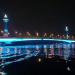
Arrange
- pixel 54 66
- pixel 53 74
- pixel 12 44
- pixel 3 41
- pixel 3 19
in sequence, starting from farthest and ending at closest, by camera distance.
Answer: pixel 3 19 < pixel 12 44 < pixel 3 41 < pixel 54 66 < pixel 53 74

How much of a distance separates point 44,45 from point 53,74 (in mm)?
42308

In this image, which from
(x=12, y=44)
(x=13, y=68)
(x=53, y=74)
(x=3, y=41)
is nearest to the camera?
(x=53, y=74)

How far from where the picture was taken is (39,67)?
18.0m

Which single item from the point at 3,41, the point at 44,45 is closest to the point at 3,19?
the point at 44,45

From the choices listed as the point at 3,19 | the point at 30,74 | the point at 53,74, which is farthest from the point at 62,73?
the point at 3,19

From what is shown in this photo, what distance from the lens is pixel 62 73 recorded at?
15.5m

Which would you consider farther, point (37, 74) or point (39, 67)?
point (39, 67)

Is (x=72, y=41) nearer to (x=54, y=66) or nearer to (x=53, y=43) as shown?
(x=53, y=43)

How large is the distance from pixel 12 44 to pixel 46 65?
114 ft

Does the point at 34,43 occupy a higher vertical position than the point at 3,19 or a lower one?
lower

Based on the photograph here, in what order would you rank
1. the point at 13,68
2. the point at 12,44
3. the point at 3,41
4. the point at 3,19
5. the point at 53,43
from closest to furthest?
the point at 13,68 → the point at 3,41 → the point at 12,44 → the point at 53,43 → the point at 3,19

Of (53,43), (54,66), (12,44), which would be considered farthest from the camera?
(53,43)

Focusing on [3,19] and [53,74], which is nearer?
[53,74]

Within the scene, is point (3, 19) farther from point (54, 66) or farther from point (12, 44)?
point (54, 66)
